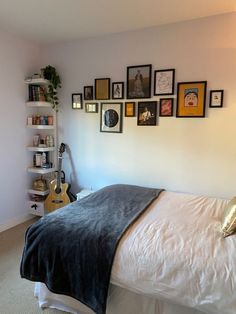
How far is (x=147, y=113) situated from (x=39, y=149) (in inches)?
59.2

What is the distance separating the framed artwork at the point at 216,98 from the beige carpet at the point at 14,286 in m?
2.29

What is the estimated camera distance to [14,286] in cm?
204

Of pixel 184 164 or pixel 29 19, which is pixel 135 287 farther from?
pixel 29 19

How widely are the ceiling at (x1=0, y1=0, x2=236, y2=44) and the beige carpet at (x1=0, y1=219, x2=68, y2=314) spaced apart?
2.41 metres

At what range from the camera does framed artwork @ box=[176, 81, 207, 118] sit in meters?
2.52

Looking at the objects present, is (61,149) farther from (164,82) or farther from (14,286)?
(14,286)

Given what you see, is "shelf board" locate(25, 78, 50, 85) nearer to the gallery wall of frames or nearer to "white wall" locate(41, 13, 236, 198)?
"white wall" locate(41, 13, 236, 198)

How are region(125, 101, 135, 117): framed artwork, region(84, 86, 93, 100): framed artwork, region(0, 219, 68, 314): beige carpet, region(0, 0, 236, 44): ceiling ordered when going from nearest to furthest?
region(0, 219, 68, 314): beige carpet
region(0, 0, 236, 44): ceiling
region(125, 101, 135, 117): framed artwork
region(84, 86, 93, 100): framed artwork

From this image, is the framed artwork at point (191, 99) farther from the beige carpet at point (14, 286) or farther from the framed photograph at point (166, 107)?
the beige carpet at point (14, 286)

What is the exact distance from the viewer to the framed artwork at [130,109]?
2887 mm

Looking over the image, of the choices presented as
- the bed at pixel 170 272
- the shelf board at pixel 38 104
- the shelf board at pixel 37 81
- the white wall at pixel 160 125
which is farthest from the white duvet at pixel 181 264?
the shelf board at pixel 37 81

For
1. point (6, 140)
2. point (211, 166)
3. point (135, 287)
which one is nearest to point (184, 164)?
point (211, 166)

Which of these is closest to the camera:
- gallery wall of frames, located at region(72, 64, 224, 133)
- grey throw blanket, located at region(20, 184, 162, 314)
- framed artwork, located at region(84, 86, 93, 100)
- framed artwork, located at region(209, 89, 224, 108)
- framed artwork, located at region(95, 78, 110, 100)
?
grey throw blanket, located at region(20, 184, 162, 314)

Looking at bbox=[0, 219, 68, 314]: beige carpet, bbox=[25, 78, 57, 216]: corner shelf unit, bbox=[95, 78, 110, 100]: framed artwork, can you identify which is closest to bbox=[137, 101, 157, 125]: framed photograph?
bbox=[95, 78, 110, 100]: framed artwork
